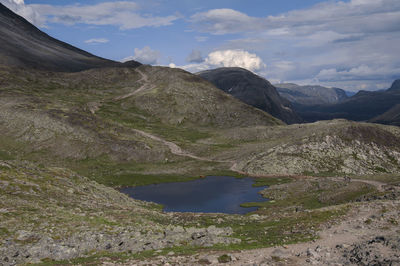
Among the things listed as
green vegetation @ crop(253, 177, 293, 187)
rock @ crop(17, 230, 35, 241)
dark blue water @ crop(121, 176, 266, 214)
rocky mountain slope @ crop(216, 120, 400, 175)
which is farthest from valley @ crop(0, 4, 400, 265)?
dark blue water @ crop(121, 176, 266, 214)

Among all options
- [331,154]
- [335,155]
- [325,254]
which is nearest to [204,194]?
[331,154]

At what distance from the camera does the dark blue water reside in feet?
284

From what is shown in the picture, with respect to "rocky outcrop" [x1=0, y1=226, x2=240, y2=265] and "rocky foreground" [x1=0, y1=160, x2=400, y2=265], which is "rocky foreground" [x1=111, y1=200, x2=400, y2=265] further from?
"rocky outcrop" [x1=0, y1=226, x2=240, y2=265]

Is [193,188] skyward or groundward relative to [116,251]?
groundward

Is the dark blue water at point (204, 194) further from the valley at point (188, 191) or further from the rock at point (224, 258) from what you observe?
the rock at point (224, 258)

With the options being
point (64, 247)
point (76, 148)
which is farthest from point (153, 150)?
point (64, 247)

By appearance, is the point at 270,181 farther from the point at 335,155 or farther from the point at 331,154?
the point at 335,155

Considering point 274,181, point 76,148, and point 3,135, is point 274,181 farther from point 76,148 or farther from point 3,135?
point 3,135

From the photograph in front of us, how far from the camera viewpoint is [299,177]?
382ft

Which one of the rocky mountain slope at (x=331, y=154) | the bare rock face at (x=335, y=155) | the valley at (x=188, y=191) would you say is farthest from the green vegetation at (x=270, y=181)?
the bare rock face at (x=335, y=155)

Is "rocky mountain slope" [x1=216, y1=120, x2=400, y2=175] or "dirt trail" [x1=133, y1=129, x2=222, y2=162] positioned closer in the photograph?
"rocky mountain slope" [x1=216, y1=120, x2=400, y2=175]

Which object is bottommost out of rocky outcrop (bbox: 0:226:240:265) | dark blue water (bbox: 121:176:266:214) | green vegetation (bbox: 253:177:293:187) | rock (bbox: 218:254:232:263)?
dark blue water (bbox: 121:176:266:214)

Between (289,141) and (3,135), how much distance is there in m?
124

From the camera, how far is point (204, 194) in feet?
332
